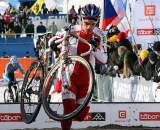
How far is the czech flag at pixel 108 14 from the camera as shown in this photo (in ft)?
56.1

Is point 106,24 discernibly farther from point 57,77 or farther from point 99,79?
point 57,77

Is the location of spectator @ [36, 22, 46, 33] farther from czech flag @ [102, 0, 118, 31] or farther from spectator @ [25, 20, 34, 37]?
czech flag @ [102, 0, 118, 31]

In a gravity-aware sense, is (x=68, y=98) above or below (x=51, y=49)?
below

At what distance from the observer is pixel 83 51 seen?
8.62 metres

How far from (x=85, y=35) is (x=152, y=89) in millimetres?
5186

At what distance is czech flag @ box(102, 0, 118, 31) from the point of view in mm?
17098

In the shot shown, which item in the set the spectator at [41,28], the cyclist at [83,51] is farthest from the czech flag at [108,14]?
the spectator at [41,28]

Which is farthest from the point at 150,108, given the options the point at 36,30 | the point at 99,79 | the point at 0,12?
the point at 0,12

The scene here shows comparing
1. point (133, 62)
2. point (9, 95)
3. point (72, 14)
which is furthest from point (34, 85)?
point (72, 14)

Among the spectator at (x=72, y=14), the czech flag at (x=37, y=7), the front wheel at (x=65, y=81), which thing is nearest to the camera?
the front wheel at (x=65, y=81)

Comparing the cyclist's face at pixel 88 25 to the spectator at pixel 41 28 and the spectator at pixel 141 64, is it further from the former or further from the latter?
the spectator at pixel 41 28

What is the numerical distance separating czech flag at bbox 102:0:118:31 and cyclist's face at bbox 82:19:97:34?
8.57 metres

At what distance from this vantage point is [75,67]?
8172 mm

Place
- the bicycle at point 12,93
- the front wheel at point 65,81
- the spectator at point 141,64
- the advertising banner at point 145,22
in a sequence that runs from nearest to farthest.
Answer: the front wheel at point 65,81, the spectator at point 141,64, the bicycle at point 12,93, the advertising banner at point 145,22
